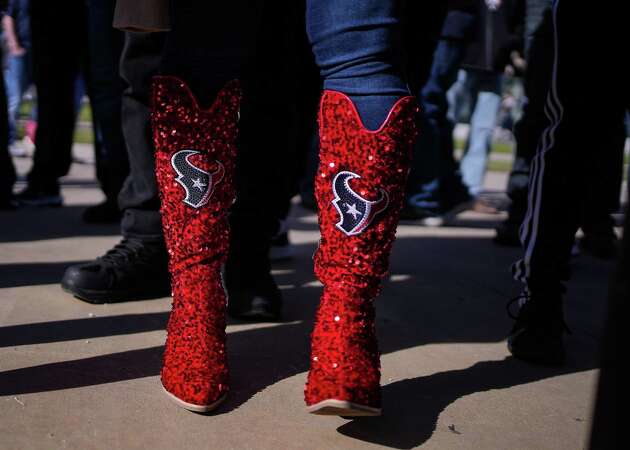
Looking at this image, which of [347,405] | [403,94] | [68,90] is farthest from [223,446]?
[68,90]

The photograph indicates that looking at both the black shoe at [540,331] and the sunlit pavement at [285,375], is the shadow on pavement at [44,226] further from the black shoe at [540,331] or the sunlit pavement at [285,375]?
the black shoe at [540,331]

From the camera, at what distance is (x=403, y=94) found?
4.31 feet

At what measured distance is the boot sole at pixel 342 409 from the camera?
124 cm

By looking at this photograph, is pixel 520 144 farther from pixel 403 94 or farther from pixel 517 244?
pixel 403 94

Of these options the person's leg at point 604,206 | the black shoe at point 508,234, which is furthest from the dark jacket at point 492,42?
the black shoe at point 508,234

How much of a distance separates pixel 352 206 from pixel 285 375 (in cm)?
47

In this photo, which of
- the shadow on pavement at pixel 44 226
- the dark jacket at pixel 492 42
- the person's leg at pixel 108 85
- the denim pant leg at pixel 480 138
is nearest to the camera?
the person's leg at pixel 108 85

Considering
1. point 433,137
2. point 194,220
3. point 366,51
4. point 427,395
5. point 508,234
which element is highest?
point 366,51

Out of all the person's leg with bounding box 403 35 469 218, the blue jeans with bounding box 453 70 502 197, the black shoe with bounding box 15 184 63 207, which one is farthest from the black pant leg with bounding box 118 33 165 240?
the blue jeans with bounding box 453 70 502 197

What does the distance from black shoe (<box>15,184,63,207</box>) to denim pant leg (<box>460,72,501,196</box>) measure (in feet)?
8.87

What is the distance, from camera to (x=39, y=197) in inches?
144

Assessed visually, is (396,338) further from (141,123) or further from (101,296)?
(141,123)

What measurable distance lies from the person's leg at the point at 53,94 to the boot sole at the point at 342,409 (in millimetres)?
2732

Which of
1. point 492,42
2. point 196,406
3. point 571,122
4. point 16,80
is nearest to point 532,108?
point 571,122
